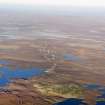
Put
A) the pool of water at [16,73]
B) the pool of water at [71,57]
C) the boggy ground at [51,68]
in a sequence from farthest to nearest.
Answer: the pool of water at [71,57] → the pool of water at [16,73] → the boggy ground at [51,68]

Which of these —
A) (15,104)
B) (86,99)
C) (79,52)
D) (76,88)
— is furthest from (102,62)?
(15,104)

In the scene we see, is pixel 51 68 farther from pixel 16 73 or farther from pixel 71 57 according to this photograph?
pixel 71 57

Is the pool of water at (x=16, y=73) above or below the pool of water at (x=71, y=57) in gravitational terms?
below

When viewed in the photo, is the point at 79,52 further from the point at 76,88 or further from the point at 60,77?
the point at 76,88

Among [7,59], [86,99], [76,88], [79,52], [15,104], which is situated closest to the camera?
[15,104]

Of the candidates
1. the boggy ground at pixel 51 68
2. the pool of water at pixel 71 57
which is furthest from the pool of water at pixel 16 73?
the pool of water at pixel 71 57

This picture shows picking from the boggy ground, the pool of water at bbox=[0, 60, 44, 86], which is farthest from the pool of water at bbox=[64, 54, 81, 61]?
the pool of water at bbox=[0, 60, 44, 86]

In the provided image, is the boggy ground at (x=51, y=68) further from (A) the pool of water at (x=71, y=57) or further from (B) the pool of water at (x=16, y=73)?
(B) the pool of water at (x=16, y=73)

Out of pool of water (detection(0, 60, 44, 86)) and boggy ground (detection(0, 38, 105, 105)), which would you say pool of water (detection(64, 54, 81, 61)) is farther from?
pool of water (detection(0, 60, 44, 86))

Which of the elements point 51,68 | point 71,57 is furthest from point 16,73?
point 71,57

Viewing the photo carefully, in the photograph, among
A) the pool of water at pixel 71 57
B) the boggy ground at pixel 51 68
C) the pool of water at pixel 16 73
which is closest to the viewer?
the boggy ground at pixel 51 68
